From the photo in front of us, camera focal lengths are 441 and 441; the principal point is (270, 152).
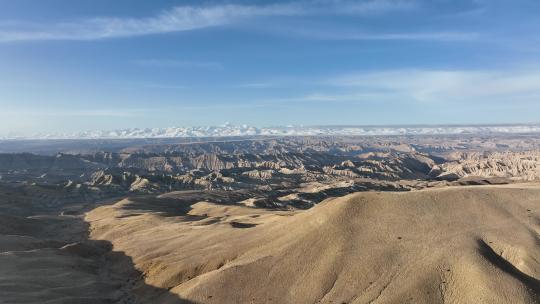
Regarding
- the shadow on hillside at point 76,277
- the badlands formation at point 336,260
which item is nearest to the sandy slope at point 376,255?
the badlands formation at point 336,260

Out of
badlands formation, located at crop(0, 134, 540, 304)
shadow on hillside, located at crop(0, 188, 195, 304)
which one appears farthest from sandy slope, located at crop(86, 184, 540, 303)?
shadow on hillside, located at crop(0, 188, 195, 304)

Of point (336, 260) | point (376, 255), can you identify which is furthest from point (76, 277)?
point (376, 255)

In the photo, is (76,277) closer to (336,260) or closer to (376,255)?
(336,260)

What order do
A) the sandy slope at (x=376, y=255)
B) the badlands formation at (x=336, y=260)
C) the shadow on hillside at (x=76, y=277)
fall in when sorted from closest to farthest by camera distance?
1. the sandy slope at (x=376, y=255)
2. the badlands formation at (x=336, y=260)
3. the shadow on hillside at (x=76, y=277)

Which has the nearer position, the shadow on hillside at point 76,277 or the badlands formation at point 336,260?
the badlands formation at point 336,260

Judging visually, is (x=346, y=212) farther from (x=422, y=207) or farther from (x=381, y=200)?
(x=422, y=207)

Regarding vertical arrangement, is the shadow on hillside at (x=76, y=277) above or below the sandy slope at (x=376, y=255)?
below

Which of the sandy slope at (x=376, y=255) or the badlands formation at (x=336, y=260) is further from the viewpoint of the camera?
the badlands formation at (x=336, y=260)

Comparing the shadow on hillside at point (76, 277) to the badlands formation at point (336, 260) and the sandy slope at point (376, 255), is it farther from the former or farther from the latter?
the sandy slope at point (376, 255)

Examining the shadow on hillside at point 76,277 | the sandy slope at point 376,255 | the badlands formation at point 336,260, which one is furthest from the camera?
the shadow on hillside at point 76,277

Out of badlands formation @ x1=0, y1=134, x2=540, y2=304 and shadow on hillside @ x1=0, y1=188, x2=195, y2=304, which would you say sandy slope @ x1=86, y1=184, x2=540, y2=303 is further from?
shadow on hillside @ x1=0, y1=188, x2=195, y2=304
